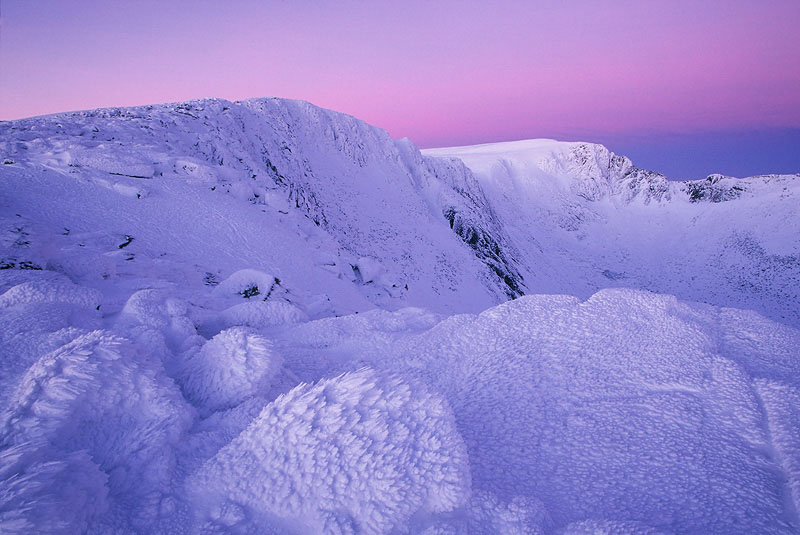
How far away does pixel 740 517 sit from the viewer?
1.49 m

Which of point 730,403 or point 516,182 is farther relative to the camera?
point 516,182

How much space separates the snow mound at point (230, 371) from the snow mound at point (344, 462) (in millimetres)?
589

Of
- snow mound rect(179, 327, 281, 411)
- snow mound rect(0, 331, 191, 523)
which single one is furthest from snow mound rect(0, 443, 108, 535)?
snow mound rect(179, 327, 281, 411)

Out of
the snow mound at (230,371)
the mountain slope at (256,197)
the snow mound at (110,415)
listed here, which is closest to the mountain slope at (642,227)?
the mountain slope at (256,197)

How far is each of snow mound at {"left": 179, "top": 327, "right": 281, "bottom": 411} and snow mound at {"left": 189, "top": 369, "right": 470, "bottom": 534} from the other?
59 cm

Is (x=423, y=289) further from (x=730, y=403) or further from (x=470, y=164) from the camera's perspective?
(x=470, y=164)

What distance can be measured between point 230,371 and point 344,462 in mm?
1229

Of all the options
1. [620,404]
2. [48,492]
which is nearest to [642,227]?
[620,404]

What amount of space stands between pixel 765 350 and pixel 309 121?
76.7 ft

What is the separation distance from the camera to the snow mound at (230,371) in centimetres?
240

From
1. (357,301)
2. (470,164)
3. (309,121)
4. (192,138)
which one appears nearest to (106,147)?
(192,138)

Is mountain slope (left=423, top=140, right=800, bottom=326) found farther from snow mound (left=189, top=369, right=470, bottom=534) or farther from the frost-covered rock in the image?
snow mound (left=189, top=369, right=470, bottom=534)

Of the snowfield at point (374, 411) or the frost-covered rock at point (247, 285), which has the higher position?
the snowfield at point (374, 411)

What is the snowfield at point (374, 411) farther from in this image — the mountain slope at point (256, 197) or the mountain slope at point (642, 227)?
the mountain slope at point (642, 227)
